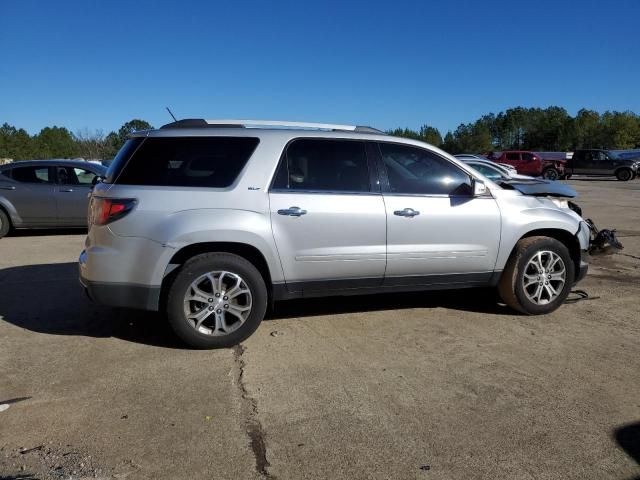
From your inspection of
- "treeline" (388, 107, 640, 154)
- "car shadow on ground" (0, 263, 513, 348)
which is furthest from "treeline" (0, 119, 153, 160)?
"car shadow on ground" (0, 263, 513, 348)

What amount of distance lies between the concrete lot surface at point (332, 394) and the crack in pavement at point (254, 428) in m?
0.01

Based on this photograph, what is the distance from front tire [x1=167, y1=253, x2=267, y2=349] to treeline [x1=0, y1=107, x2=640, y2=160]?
5713cm

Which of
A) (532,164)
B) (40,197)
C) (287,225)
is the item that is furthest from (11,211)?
(532,164)

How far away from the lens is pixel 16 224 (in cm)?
1062

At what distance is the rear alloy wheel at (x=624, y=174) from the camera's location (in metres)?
34.0

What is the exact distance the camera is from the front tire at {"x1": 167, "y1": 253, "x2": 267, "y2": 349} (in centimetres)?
434

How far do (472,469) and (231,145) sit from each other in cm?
309

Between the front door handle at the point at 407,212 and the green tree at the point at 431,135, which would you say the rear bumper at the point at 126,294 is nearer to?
the front door handle at the point at 407,212

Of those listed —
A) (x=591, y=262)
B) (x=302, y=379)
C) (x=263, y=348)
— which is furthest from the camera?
(x=591, y=262)

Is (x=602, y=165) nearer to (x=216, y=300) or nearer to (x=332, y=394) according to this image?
(x=216, y=300)

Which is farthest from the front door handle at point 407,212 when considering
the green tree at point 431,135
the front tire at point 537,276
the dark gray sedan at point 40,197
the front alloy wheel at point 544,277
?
the green tree at point 431,135

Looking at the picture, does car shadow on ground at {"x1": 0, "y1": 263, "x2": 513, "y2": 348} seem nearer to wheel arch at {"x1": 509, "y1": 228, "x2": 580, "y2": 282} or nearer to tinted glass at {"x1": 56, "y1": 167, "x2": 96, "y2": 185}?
wheel arch at {"x1": 509, "y1": 228, "x2": 580, "y2": 282}

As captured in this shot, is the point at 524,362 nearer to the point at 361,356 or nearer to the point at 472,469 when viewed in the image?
the point at 361,356

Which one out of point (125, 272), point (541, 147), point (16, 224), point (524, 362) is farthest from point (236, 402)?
point (541, 147)
